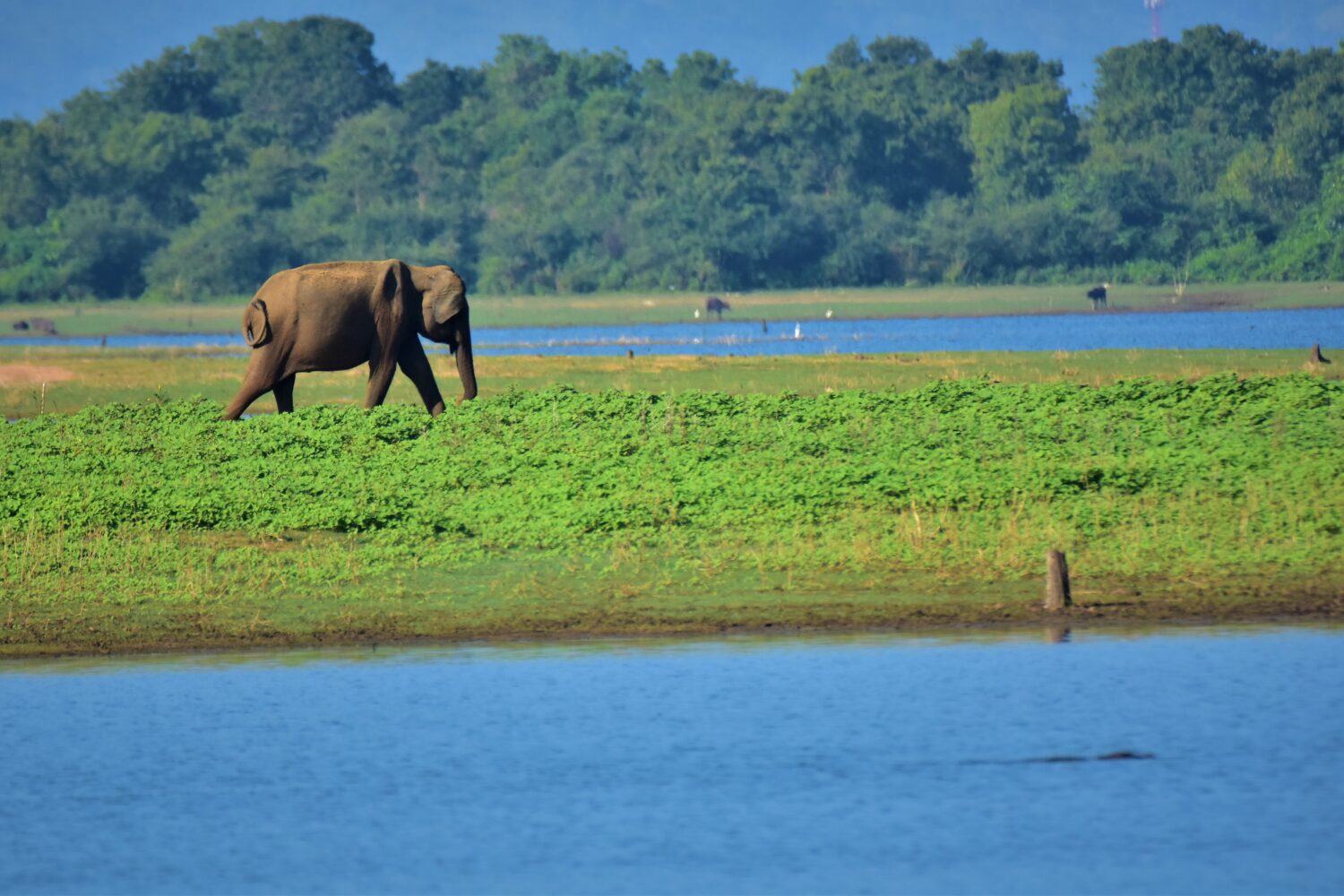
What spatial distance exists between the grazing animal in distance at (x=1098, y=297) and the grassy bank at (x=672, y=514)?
77605 millimetres

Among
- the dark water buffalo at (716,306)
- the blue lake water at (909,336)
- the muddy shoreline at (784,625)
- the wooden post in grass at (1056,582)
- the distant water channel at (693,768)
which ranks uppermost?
the dark water buffalo at (716,306)

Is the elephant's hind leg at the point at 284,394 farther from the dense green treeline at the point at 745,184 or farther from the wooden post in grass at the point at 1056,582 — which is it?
the dense green treeline at the point at 745,184

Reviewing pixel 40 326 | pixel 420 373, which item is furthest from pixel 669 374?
pixel 40 326

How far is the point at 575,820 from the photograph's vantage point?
13172mm

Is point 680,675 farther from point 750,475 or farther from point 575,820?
point 750,475

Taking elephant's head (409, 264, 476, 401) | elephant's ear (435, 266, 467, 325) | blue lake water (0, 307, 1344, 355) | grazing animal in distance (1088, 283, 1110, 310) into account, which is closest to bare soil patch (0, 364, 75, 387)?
blue lake water (0, 307, 1344, 355)

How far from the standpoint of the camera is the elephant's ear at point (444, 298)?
3344 centimetres

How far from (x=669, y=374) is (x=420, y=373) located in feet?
51.3

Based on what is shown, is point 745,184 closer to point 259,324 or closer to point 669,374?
point 669,374

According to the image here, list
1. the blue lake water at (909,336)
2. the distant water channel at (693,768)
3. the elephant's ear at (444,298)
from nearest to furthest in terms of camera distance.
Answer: the distant water channel at (693,768) → the elephant's ear at (444,298) → the blue lake water at (909,336)

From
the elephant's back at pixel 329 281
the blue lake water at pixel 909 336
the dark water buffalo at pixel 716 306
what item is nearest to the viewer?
the elephant's back at pixel 329 281

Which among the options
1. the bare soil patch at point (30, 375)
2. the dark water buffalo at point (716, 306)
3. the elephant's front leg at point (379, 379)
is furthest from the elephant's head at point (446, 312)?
the dark water buffalo at point (716, 306)

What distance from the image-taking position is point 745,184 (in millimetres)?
123938

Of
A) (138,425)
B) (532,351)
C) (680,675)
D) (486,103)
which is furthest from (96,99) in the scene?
(680,675)
